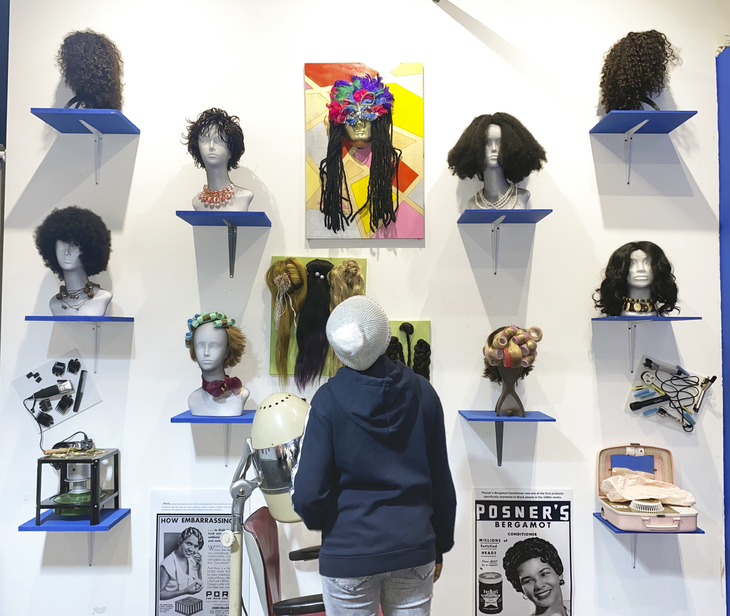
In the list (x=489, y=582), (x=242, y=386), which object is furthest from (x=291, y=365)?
(x=489, y=582)

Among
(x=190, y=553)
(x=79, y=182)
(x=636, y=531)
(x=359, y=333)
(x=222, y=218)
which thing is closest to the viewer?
(x=359, y=333)

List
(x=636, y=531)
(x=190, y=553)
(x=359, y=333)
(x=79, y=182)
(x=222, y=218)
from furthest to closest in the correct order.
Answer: (x=79, y=182) < (x=190, y=553) < (x=222, y=218) < (x=636, y=531) < (x=359, y=333)

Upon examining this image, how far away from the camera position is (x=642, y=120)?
92.5 inches

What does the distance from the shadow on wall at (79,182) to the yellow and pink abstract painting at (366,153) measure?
2.87 feet

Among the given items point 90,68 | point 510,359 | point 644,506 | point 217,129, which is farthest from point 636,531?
point 90,68

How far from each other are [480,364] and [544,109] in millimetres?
1266

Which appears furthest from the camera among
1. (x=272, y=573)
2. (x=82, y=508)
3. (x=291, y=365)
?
(x=291, y=365)

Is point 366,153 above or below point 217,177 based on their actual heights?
above

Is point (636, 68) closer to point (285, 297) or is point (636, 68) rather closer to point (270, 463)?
point (285, 297)

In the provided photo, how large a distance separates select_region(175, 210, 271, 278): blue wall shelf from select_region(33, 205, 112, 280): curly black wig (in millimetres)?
384

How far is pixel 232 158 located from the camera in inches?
93.8

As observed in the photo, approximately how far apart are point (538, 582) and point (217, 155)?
7.93ft

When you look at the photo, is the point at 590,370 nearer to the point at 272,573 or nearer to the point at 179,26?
the point at 272,573

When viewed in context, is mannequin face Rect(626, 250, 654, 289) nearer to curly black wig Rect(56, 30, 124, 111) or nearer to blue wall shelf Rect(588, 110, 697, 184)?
blue wall shelf Rect(588, 110, 697, 184)
